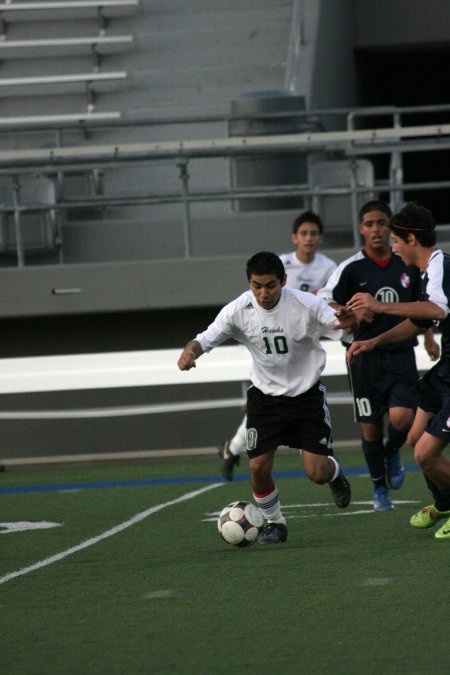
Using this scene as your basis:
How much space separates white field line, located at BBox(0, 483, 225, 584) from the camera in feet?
22.8

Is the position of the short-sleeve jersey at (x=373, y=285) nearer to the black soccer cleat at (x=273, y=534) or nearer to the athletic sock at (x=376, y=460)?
the athletic sock at (x=376, y=460)

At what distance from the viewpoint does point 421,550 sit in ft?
22.6

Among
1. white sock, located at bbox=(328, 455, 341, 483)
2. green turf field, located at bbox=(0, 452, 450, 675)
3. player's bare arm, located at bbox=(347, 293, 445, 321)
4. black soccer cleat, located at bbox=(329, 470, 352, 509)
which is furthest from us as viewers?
black soccer cleat, located at bbox=(329, 470, 352, 509)

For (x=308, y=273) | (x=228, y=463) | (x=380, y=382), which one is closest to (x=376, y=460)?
(x=380, y=382)

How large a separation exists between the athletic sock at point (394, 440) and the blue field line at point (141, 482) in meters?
2.62

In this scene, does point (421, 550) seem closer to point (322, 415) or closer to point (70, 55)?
point (322, 415)

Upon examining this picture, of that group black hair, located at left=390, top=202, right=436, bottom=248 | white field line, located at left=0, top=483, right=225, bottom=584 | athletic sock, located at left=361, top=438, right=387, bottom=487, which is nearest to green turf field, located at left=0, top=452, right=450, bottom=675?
white field line, located at left=0, top=483, right=225, bottom=584

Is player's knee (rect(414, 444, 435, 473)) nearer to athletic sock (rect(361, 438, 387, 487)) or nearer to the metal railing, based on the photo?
athletic sock (rect(361, 438, 387, 487))

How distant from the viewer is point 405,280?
902 cm

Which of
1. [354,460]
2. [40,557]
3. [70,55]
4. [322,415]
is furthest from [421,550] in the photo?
[70,55]

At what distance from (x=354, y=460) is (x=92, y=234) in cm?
506

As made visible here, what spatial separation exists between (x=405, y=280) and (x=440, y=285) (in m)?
2.19

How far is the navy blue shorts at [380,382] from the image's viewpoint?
8.98 m

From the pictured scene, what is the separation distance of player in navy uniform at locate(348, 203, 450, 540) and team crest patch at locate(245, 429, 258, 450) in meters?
0.98
